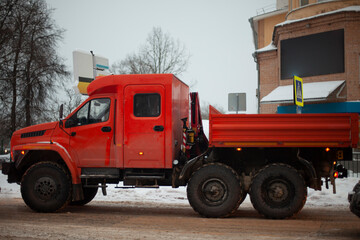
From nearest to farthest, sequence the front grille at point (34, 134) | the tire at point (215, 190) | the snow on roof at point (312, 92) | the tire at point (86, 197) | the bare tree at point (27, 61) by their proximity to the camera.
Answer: the tire at point (215, 190) < the front grille at point (34, 134) < the tire at point (86, 197) < the snow on roof at point (312, 92) < the bare tree at point (27, 61)

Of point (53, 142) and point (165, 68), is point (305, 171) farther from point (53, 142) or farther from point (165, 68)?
point (165, 68)

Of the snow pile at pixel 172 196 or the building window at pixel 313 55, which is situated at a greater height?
the building window at pixel 313 55

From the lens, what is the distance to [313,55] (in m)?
21.5

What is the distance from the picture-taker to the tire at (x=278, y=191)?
8.41 metres

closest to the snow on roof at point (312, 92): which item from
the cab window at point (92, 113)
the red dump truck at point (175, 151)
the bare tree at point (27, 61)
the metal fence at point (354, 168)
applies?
the metal fence at point (354, 168)

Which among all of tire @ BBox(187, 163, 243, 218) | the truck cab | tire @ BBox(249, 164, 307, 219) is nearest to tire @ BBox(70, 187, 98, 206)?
the truck cab

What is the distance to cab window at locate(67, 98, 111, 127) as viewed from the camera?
9625mm

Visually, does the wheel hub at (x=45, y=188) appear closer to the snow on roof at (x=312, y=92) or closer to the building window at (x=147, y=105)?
the building window at (x=147, y=105)

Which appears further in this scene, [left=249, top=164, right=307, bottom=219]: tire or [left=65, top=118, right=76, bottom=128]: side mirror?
[left=65, top=118, right=76, bottom=128]: side mirror

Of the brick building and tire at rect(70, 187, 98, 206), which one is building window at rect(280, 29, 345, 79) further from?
tire at rect(70, 187, 98, 206)

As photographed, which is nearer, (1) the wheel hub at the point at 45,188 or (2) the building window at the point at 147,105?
(2) the building window at the point at 147,105

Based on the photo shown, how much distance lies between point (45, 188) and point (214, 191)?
12.5 ft

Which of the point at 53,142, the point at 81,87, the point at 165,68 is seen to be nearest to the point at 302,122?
the point at 53,142

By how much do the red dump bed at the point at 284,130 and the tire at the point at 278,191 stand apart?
0.55 metres
